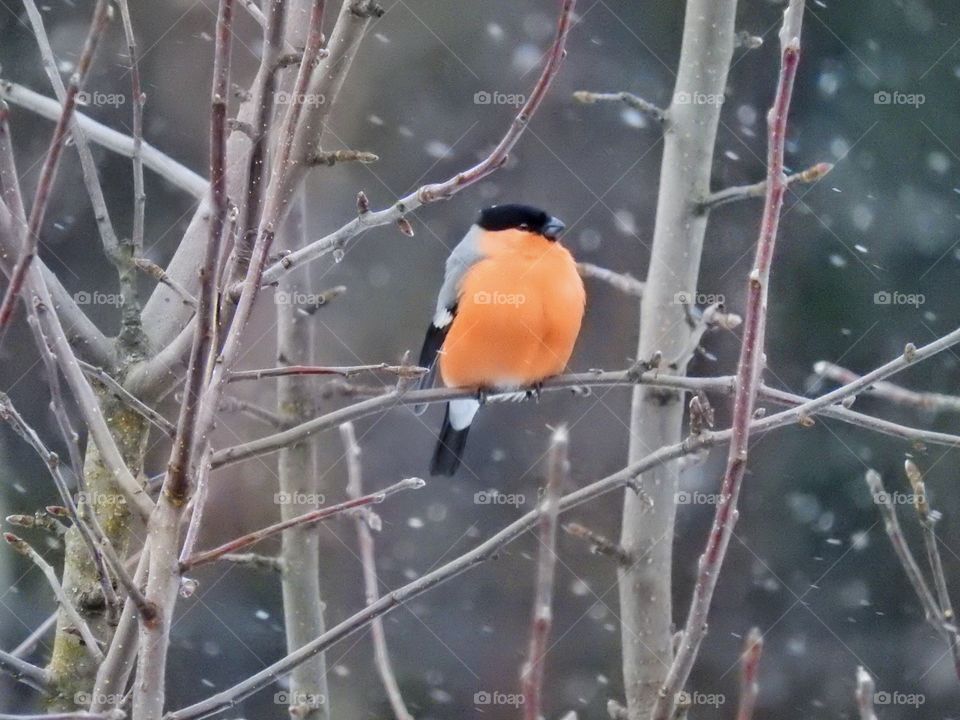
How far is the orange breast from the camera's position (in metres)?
2.33

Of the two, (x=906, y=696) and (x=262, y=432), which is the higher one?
(x=262, y=432)

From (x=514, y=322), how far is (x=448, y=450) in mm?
552

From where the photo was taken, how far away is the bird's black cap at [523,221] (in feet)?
8.47

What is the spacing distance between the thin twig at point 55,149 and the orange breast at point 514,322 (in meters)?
1.53

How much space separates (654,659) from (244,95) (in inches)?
46.9

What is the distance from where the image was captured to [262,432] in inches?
139

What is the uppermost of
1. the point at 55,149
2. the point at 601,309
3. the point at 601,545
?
the point at 601,309

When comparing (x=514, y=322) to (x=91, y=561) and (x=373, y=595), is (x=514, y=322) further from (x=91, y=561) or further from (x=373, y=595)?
(x=373, y=595)

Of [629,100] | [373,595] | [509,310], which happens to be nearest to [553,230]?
[509,310]

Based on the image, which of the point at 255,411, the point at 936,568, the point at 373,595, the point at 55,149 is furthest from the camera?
the point at 255,411

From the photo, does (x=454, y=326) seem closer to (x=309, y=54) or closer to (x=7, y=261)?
(x=7, y=261)

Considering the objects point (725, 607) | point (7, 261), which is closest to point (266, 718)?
point (725, 607)

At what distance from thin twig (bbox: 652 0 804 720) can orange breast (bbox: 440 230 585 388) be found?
4.96 feet

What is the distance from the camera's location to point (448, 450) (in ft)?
9.07
